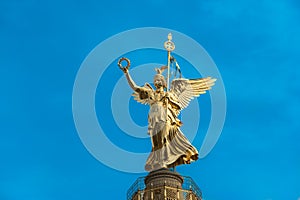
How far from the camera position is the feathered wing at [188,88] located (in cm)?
5488

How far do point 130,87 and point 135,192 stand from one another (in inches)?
290

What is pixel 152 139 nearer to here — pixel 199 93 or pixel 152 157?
pixel 152 157

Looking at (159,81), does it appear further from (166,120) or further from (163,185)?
(163,185)

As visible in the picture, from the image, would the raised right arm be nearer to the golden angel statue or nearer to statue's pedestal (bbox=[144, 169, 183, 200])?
the golden angel statue

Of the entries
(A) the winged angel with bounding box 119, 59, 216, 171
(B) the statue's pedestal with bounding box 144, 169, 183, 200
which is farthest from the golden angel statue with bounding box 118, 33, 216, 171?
(B) the statue's pedestal with bounding box 144, 169, 183, 200

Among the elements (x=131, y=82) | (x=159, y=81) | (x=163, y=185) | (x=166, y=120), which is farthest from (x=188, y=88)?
(x=163, y=185)

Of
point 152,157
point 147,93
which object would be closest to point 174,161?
point 152,157

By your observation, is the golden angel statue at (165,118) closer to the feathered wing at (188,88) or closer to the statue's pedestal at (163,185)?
the feathered wing at (188,88)

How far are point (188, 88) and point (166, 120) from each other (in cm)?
393

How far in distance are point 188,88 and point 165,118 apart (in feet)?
12.6

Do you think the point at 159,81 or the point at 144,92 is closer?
the point at 159,81

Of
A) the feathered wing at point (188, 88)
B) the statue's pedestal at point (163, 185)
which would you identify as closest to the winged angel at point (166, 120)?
the feathered wing at point (188, 88)

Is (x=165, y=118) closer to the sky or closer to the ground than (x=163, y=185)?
closer to the sky

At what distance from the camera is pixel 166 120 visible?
52.3 meters
